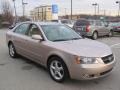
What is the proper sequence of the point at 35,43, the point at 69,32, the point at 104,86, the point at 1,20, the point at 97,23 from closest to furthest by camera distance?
the point at 104,86 < the point at 35,43 < the point at 69,32 < the point at 97,23 < the point at 1,20

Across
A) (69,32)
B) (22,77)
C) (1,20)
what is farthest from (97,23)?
(1,20)

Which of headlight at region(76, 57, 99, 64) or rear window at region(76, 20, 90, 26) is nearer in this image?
headlight at region(76, 57, 99, 64)

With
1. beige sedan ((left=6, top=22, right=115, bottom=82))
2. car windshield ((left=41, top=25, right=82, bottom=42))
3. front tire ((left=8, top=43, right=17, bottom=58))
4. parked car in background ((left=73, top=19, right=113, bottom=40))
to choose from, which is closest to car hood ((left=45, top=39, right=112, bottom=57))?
beige sedan ((left=6, top=22, right=115, bottom=82))

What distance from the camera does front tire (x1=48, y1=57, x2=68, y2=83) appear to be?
464 cm

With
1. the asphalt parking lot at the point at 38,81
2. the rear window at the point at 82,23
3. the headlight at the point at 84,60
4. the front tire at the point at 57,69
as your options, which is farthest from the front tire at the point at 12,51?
the rear window at the point at 82,23

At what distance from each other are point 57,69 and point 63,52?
1.84ft

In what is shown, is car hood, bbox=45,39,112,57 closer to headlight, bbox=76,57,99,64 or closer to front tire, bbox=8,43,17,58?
headlight, bbox=76,57,99,64

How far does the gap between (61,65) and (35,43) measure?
1.33m

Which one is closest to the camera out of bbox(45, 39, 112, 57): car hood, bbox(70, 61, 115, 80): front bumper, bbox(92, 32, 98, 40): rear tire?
bbox(70, 61, 115, 80): front bumper

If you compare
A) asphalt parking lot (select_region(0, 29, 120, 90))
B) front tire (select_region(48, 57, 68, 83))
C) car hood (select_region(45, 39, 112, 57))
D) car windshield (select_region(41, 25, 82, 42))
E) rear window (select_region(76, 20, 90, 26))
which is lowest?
asphalt parking lot (select_region(0, 29, 120, 90))

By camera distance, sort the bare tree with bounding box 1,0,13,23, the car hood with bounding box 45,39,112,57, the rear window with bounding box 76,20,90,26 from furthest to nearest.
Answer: the bare tree with bounding box 1,0,13,23
the rear window with bounding box 76,20,90,26
the car hood with bounding box 45,39,112,57

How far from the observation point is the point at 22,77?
5227 millimetres

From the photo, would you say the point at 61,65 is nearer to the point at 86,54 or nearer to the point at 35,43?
the point at 86,54

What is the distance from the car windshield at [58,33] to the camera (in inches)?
217
